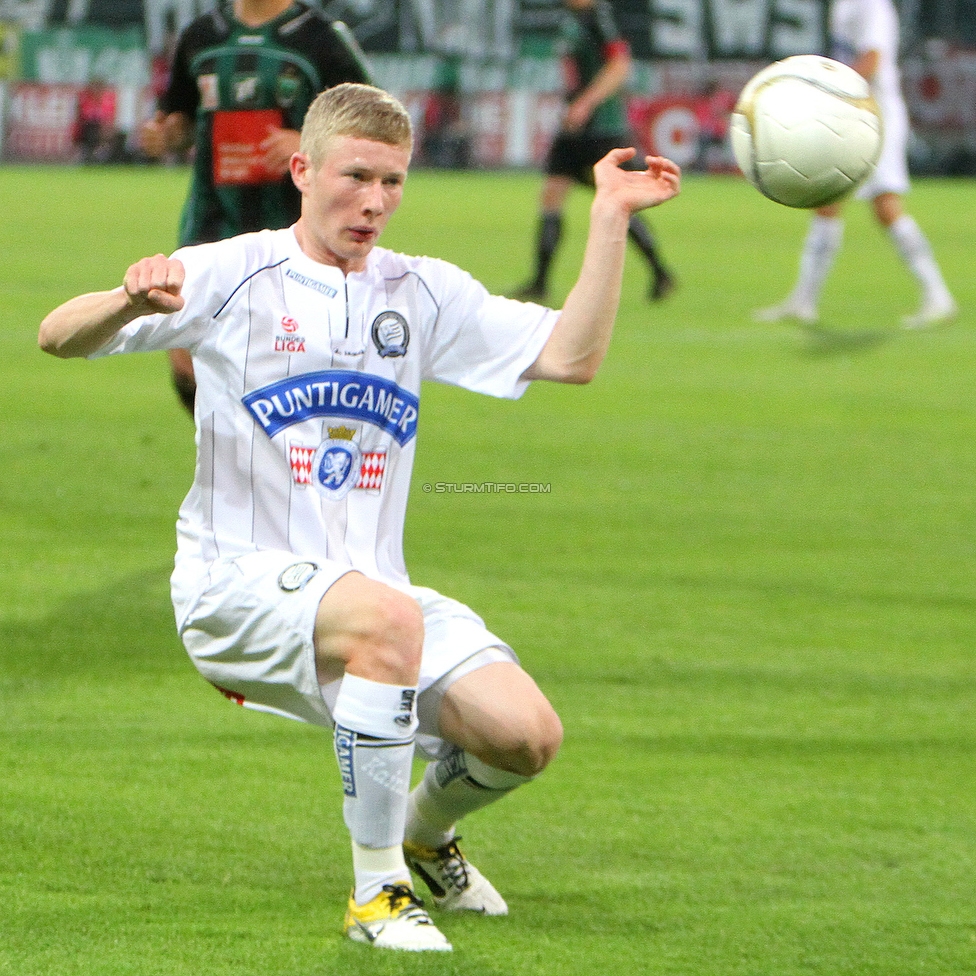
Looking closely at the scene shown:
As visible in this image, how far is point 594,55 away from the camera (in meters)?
13.6

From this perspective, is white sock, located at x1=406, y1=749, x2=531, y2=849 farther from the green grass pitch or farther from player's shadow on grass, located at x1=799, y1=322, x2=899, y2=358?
player's shadow on grass, located at x1=799, y1=322, x2=899, y2=358

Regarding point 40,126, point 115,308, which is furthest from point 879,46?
point 40,126

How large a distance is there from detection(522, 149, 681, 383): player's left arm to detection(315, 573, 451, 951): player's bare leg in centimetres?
71

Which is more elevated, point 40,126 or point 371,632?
point 371,632


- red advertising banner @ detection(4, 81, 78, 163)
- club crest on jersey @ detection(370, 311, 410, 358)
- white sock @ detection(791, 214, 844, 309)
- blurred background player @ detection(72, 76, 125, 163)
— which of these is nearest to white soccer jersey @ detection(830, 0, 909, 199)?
white sock @ detection(791, 214, 844, 309)

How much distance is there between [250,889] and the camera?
370 centimetres

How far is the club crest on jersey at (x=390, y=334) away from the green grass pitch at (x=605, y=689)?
1.11 meters

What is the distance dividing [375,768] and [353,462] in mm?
664

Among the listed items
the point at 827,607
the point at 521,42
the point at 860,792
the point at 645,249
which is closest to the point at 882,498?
the point at 827,607

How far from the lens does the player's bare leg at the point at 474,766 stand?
3.46 meters

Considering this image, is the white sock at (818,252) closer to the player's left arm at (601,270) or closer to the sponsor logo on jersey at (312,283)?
the player's left arm at (601,270)

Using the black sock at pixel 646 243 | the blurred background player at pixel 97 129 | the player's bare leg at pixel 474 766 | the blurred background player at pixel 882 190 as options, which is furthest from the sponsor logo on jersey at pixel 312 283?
the blurred background player at pixel 97 129

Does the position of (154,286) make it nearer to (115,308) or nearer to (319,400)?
(115,308)

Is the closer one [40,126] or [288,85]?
[288,85]
